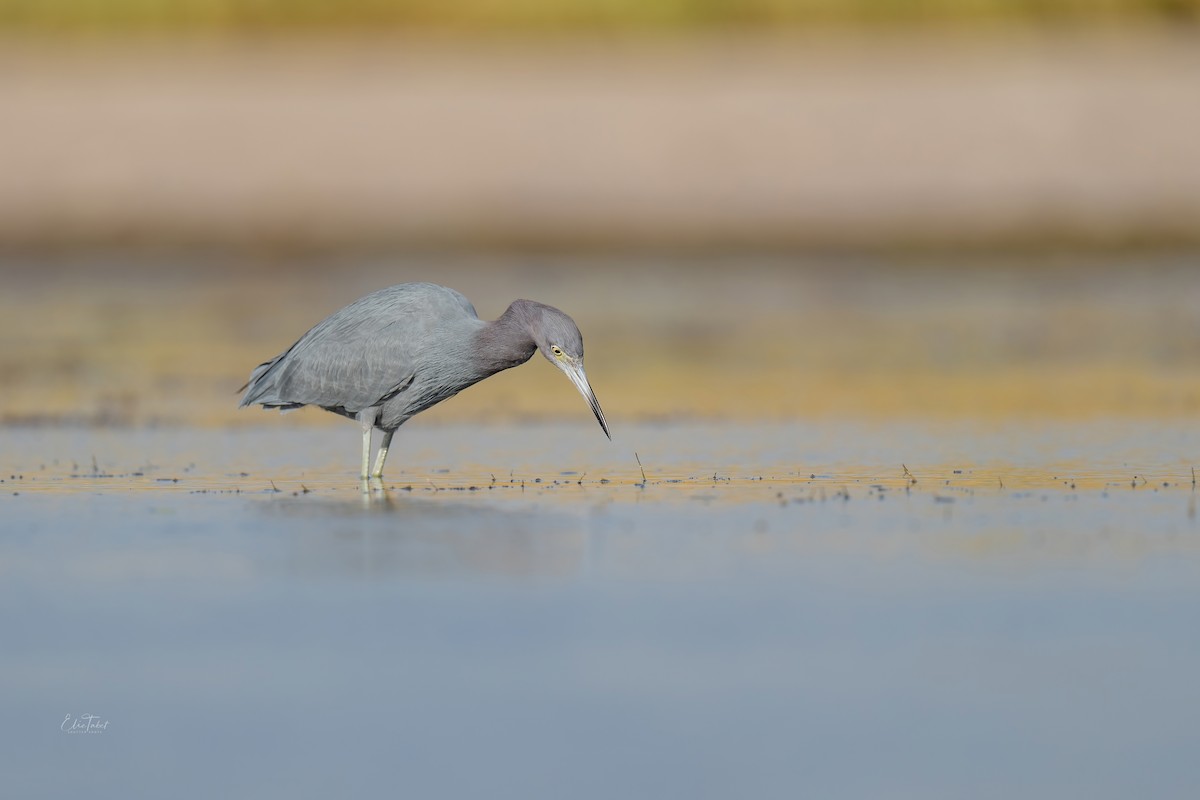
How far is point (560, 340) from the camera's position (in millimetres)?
8023

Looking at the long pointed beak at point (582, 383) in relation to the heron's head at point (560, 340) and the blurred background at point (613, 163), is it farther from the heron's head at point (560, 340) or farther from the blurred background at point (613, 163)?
the blurred background at point (613, 163)

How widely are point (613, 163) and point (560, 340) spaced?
684 inches

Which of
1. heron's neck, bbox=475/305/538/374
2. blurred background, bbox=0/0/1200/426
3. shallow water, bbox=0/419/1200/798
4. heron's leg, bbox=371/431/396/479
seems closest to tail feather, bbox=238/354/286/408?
shallow water, bbox=0/419/1200/798

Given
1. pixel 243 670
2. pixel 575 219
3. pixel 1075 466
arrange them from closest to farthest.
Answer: pixel 243 670 → pixel 1075 466 → pixel 575 219

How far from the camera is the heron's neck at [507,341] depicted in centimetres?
823

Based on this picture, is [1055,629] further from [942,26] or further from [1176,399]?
[942,26]

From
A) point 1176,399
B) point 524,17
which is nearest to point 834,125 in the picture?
point 524,17

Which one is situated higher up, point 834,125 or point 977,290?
point 834,125

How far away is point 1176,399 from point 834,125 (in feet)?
49.0

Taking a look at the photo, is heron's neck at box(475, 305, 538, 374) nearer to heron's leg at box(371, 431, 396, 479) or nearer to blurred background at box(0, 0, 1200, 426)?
heron's leg at box(371, 431, 396, 479)

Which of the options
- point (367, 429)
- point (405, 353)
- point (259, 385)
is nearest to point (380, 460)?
point (367, 429)

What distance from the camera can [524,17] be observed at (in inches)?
1109

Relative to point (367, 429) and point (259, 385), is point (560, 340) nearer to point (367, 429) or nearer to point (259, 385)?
point (367, 429)

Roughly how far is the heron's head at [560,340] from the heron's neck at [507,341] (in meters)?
0.06
